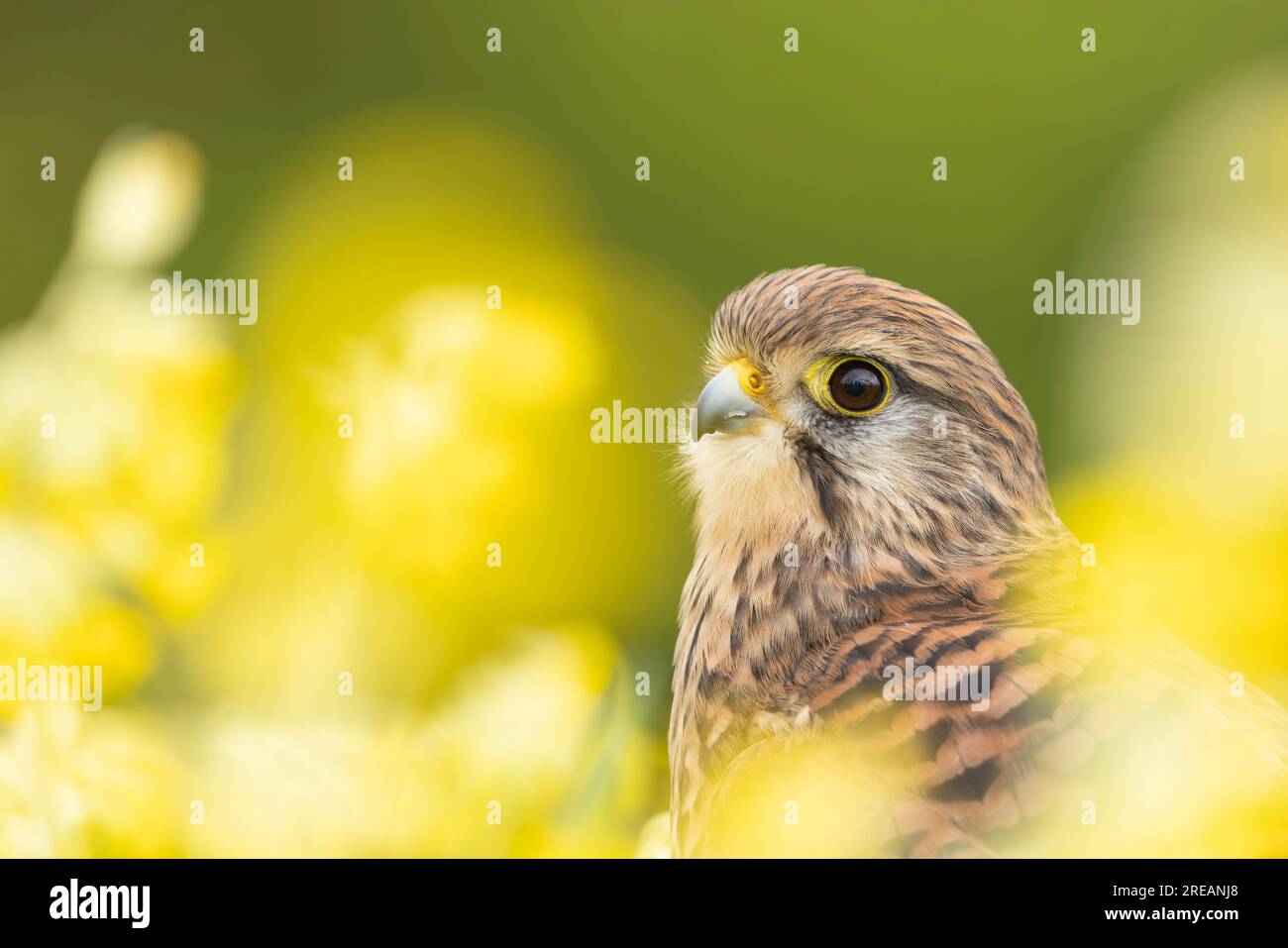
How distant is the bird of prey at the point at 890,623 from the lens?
1.52m

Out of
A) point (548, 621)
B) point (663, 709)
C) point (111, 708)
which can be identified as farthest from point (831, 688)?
point (111, 708)

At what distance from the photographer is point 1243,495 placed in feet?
5.56

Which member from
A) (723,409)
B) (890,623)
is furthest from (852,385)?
(890,623)

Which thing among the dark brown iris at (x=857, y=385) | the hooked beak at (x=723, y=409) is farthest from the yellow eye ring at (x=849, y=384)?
the hooked beak at (x=723, y=409)

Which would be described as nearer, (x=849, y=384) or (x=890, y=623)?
(x=890, y=623)

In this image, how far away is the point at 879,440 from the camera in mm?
2029

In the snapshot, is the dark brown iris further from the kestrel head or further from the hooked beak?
the hooked beak

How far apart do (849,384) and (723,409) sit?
20cm

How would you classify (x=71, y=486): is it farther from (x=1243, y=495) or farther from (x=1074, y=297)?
(x=1074, y=297)

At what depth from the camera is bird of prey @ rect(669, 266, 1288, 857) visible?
1522mm

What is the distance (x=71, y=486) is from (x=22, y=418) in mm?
98

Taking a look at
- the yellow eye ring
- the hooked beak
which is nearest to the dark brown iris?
the yellow eye ring

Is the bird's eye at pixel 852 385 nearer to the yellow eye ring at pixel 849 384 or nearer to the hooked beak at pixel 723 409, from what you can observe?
the yellow eye ring at pixel 849 384

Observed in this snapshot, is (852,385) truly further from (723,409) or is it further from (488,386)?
(488,386)
